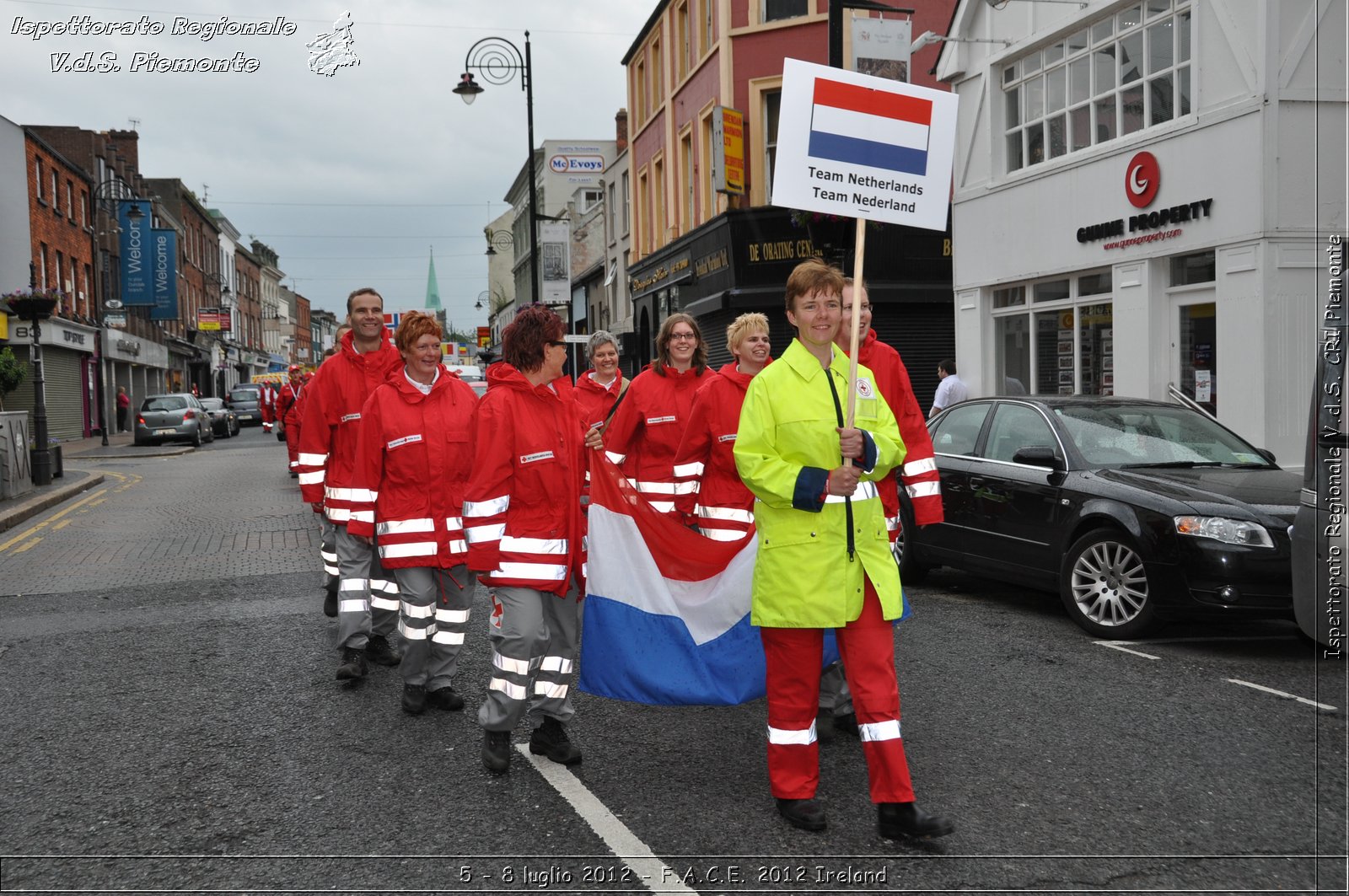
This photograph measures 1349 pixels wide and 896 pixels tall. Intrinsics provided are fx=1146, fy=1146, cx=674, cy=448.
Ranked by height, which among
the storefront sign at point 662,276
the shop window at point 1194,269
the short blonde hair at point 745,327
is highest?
the storefront sign at point 662,276

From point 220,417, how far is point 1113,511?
135 feet

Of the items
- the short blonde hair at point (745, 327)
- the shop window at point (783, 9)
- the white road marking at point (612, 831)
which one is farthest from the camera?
the shop window at point (783, 9)

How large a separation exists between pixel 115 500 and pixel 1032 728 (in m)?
16.5

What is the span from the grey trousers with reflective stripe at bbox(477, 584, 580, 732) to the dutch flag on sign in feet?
7.17

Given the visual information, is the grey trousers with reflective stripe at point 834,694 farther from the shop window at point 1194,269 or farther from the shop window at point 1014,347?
the shop window at point 1014,347

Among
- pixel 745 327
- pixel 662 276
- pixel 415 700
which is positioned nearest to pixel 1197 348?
pixel 745 327

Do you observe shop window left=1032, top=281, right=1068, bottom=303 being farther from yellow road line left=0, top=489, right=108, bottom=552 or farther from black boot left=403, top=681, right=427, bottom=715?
yellow road line left=0, top=489, right=108, bottom=552

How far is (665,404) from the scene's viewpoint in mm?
6984

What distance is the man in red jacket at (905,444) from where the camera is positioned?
474 cm

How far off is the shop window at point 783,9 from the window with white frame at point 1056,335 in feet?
32.1

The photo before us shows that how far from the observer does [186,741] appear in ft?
17.4

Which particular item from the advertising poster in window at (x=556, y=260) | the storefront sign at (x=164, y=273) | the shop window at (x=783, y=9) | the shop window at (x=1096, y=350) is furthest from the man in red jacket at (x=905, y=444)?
the storefront sign at (x=164, y=273)

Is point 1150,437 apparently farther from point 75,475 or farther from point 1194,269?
point 75,475

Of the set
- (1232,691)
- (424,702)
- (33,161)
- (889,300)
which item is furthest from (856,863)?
(33,161)
